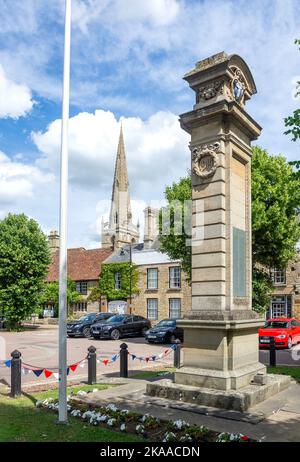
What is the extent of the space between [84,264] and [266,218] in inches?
1189

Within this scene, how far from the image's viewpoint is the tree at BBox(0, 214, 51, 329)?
3494cm

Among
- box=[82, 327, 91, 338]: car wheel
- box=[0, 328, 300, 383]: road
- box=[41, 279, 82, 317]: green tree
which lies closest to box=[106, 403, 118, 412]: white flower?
box=[0, 328, 300, 383]: road

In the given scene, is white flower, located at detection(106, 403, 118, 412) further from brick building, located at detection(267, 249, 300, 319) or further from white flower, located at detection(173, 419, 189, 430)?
brick building, located at detection(267, 249, 300, 319)

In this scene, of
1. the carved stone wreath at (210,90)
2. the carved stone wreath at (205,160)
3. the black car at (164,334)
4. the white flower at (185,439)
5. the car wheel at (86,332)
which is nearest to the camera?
the white flower at (185,439)

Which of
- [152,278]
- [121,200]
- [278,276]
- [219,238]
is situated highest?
[121,200]

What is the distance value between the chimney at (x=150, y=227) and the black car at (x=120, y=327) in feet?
38.2

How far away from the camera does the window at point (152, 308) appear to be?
39.8 metres

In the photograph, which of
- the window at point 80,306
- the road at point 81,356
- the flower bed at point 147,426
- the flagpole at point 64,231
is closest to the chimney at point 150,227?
the window at point 80,306

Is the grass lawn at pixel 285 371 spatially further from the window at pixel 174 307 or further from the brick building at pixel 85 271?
the brick building at pixel 85 271

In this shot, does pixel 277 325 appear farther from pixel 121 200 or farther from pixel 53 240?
pixel 121 200

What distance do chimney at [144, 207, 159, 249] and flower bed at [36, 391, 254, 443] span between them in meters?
31.3

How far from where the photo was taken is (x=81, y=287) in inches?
1852

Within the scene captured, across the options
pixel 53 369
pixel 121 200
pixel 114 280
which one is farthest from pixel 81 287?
pixel 121 200
